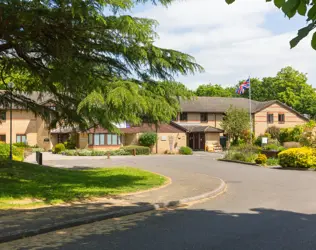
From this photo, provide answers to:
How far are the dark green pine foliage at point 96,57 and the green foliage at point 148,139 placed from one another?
32606 mm

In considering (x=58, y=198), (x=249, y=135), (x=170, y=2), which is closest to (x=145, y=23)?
(x=170, y=2)

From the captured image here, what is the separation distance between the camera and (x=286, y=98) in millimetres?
75250

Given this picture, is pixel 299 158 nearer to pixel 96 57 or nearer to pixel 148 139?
pixel 96 57

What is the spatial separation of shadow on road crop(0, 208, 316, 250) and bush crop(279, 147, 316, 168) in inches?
593

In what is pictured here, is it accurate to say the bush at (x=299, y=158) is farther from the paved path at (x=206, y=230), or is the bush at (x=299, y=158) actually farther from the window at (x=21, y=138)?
the window at (x=21, y=138)

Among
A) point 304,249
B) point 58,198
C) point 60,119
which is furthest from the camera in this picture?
point 60,119

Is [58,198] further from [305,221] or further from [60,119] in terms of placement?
[305,221]

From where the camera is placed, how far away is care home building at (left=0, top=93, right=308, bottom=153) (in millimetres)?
47375

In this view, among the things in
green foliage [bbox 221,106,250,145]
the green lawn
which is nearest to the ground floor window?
green foliage [bbox 221,106,250,145]

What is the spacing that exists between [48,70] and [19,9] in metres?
3.05

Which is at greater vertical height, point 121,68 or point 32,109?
point 121,68

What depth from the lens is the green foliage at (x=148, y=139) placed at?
4697 centimetres

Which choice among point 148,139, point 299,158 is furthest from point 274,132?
point 299,158

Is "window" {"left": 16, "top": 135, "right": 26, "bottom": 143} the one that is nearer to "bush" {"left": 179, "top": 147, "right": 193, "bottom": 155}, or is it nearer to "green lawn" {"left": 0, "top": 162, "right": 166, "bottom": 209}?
"bush" {"left": 179, "top": 147, "right": 193, "bottom": 155}
